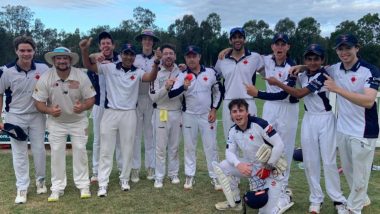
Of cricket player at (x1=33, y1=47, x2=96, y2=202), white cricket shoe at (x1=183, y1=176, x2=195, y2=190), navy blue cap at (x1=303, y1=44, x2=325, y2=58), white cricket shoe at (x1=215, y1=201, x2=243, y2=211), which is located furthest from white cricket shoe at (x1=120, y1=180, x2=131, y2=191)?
navy blue cap at (x1=303, y1=44, x2=325, y2=58)

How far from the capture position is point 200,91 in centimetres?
650

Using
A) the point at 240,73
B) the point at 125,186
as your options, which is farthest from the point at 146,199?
the point at 240,73

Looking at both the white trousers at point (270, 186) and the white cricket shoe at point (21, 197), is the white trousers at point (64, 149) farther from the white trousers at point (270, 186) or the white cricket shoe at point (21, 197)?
the white trousers at point (270, 186)

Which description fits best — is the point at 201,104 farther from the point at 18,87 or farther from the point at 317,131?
the point at 18,87

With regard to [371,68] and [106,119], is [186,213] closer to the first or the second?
[106,119]

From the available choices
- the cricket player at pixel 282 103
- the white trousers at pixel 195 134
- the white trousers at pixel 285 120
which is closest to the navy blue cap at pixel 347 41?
the cricket player at pixel 282 103

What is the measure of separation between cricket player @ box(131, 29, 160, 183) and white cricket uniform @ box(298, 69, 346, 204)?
2.65m

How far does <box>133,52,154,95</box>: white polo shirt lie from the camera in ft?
22.6

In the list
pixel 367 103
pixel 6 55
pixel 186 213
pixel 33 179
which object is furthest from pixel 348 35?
pixel 6 55

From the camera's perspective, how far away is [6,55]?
58.8m

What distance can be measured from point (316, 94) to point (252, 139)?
0.99 meters

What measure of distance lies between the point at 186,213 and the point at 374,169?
4098 millimetres

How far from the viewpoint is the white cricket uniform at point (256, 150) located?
5.13 m

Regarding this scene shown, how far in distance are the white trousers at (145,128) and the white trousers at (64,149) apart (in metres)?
0.99
